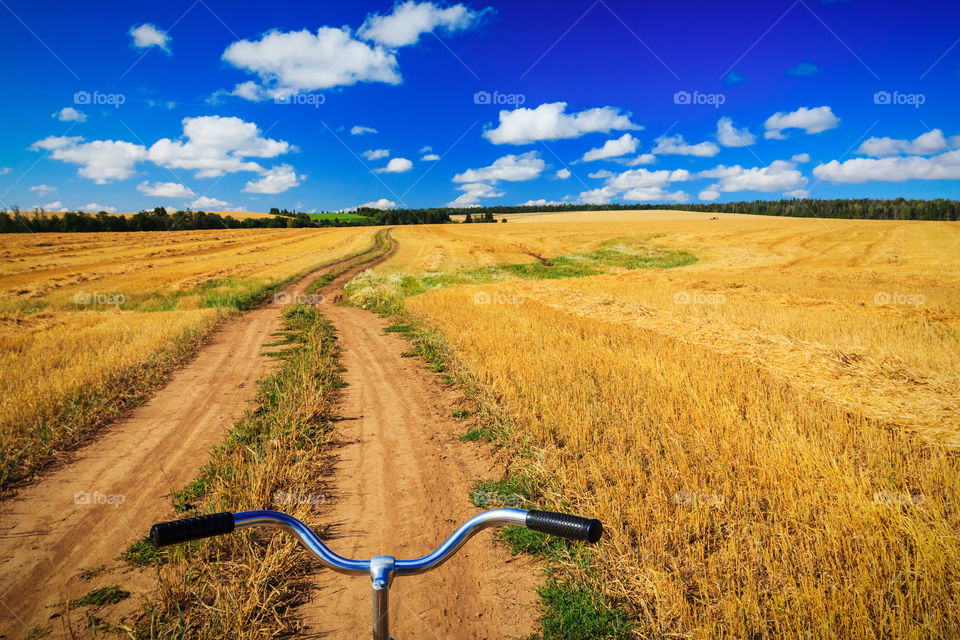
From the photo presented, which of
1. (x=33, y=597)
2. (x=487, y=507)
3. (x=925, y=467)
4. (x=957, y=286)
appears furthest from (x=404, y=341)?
(x=957, y=286)

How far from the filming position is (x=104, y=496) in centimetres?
558

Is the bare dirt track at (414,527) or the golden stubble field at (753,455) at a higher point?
the golden stubble field at (753,455)

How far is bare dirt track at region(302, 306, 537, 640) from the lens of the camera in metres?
3.77

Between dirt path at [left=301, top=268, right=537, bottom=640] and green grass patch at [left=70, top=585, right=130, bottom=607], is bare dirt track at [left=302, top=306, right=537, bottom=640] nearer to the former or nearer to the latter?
dirt path at [left=301, top=268, right=537, bottom=640]

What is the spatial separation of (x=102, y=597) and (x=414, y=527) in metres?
2.81

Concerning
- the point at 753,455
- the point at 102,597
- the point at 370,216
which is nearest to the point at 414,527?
the point at 102,597

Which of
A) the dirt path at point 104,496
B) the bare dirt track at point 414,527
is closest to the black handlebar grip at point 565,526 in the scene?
the bare dirt track at point 414,527

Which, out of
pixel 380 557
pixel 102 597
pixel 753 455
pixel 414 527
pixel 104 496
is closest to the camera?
pixel 380 557

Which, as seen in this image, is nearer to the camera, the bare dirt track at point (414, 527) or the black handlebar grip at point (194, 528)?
the black handlebar grip at point (194, 528)

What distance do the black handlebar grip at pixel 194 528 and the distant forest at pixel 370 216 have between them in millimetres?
98238

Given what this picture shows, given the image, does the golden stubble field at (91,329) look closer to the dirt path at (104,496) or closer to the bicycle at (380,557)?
the dirt path at (104,496)

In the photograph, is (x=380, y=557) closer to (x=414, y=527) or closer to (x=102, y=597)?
(x=414, y=527)

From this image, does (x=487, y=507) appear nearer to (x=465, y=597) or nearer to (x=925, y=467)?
(x=465, y=597)

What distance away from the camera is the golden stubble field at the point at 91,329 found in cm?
720
